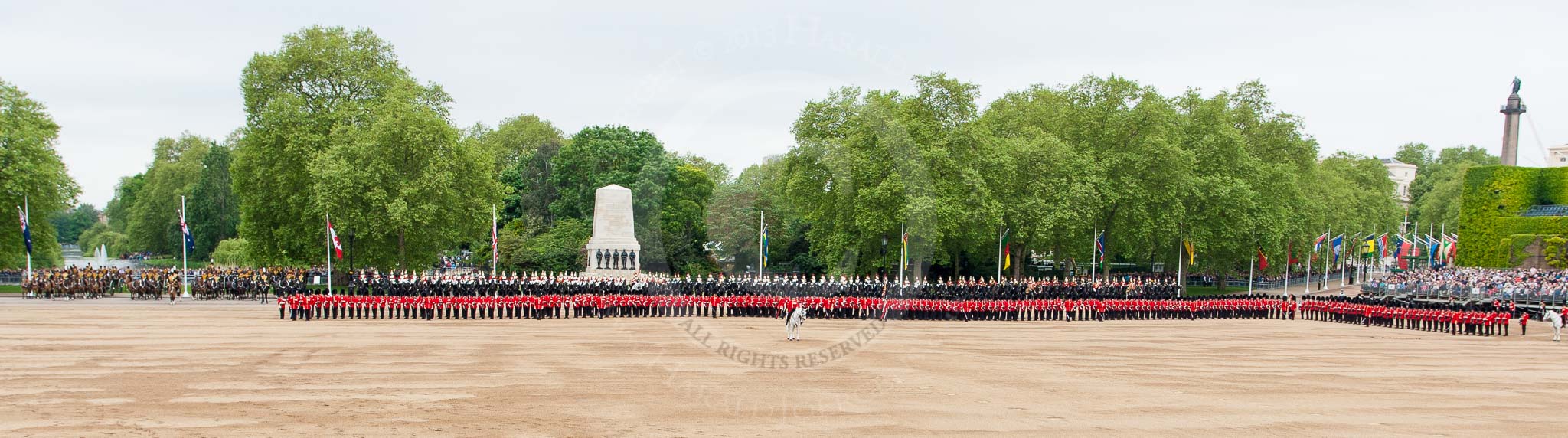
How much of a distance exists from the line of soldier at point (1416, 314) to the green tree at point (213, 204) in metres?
66.0

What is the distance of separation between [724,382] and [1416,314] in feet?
80.7

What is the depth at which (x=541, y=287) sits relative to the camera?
2845 centimetres

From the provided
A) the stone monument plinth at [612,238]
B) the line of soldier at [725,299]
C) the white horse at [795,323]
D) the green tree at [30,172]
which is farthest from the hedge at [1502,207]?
the green tree at [30,172]

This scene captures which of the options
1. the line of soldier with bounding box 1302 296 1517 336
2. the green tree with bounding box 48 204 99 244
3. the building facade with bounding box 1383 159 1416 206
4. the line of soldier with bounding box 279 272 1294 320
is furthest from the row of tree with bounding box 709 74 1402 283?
the green tree with bounding box 48 204 99 244

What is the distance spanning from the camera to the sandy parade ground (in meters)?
11.9

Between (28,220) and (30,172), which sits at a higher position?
(30,172)

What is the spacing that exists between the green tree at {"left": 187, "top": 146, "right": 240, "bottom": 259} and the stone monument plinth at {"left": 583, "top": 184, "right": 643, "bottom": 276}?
45.9 metres

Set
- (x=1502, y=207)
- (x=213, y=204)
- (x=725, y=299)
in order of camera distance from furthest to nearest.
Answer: (x=213, y=204)
(x=1502, y=207)
(x=725, y=299)

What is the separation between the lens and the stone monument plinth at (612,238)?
37.7 m

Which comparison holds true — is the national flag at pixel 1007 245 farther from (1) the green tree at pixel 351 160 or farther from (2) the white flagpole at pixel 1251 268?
(1) the green tree at pixel 351 160

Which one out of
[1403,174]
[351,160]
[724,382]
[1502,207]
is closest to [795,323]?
[724,382]

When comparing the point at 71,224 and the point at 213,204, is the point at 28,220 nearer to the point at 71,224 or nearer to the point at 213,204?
the point at 213,204

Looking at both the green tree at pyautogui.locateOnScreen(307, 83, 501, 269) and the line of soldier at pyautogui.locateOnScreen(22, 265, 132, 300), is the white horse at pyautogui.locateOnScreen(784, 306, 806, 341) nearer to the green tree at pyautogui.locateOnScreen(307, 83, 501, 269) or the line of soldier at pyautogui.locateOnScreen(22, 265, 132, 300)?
the green tree at pyautogui.locateOnScreen(307, 83, 501, 269)

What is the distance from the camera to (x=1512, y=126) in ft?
166
